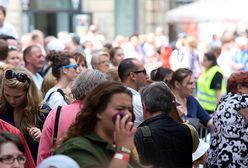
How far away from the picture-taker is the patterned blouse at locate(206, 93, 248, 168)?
32.6 ft

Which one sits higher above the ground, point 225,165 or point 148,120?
point 148,120

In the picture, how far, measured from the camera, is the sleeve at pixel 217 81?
57.2ft

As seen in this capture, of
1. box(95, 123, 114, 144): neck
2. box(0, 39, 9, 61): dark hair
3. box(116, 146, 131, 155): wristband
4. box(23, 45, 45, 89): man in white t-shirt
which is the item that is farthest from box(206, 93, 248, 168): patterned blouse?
box(23, 45, 45, 89): man in white t-shirt

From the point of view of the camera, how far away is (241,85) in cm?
1038

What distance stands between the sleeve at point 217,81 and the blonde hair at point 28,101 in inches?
338

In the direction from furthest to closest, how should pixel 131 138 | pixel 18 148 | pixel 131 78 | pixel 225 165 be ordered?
pixel 131 78 < pixel 225 165 < pixel 18 148 < pixel 131 138

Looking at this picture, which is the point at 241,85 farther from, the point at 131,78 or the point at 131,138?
the point at 131,138

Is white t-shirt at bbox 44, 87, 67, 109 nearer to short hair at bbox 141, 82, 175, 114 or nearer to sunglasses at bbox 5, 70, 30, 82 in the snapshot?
sunglasses at bbox 5, 70, 30, 82

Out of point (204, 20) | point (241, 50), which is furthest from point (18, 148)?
point (204, 20)

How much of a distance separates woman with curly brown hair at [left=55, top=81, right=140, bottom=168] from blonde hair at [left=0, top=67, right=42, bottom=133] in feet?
7.87

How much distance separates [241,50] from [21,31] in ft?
44.3

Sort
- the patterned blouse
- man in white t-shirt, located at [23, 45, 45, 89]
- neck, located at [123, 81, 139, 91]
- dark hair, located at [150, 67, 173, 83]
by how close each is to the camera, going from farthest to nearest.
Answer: man in white t-shirt, located at [23, 45, 45, 89] → dark hair, located at [150, 67, 173, 83] → neck, located at [123, 81, 139, 91] → the patterned blouse

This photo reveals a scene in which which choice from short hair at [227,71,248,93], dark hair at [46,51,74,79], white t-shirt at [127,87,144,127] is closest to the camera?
white t-shirt at [127,87,144,127]

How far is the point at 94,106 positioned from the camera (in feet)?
21.4
